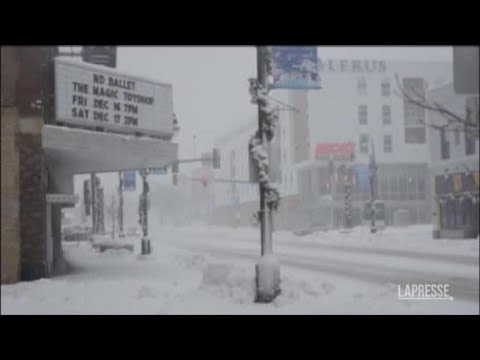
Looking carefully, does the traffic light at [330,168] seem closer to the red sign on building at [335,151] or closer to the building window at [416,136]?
the red sign on building at [335,151]

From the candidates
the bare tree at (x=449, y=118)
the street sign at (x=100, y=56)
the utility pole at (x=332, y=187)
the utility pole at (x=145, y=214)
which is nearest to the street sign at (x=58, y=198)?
the street sign at (x=100, y=56)

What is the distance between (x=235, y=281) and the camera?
12.4 m

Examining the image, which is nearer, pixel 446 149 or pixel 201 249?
pixel 201 249

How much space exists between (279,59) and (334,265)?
8970 mm

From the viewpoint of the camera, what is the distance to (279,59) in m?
11.8

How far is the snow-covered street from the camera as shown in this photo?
10664 millimetres

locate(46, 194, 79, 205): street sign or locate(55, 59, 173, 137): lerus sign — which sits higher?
locate(55, 59, 173, 137): lerus sign

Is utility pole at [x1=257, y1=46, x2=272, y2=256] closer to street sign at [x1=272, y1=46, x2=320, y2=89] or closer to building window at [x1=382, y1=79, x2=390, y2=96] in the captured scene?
street sign at [x1=272, y1=46, x2=320, y2=89]

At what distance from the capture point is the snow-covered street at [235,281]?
35.0 feet

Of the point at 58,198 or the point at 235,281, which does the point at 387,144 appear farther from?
the point at 58,198

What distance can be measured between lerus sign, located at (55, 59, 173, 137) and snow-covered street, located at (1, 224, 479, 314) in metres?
3.72

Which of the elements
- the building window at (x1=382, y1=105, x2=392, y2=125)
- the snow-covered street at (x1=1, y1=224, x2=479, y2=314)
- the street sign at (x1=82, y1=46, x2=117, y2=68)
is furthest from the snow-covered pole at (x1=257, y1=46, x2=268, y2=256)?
the building window at (x1=382, y1=105, x2=392, y2=125)
